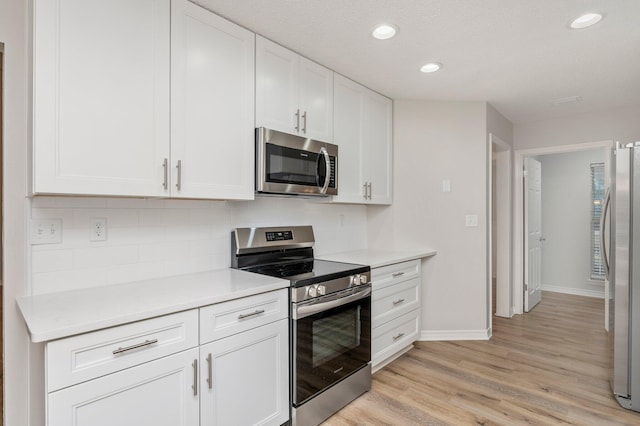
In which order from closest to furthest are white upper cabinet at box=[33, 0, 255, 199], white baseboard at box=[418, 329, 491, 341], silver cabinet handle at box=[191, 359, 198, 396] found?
white upper cabinet at box=[33, 0, 255, 199]
silver cabinet handle at box=[191, 359, 198, 396]
white baseboard at box=[418, 329, 491, 341]

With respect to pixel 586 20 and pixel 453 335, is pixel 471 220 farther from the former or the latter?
pixel 586 20

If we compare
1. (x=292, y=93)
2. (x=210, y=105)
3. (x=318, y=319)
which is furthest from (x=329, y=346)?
(x=292, y=93)

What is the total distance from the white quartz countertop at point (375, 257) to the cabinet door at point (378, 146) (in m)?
0.50

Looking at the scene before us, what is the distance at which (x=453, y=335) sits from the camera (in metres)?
3.37

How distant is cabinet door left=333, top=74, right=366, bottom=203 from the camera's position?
2740 millimetres

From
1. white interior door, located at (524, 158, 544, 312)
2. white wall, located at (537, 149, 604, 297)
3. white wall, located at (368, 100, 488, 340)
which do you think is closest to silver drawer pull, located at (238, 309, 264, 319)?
white wall, located at (368, 100, 488, 340)

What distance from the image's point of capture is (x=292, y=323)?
6.17 feet

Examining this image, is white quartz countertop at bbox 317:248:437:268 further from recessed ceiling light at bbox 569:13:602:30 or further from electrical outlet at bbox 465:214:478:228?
recessed ceiling light at bbox 569:13:602:30

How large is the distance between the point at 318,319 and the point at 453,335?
1988mm

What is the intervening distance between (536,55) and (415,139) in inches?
48.0

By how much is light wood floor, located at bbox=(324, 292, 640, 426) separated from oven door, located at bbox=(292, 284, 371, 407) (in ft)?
0.94

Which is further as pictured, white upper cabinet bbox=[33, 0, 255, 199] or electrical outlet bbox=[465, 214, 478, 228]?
electrical outlet bbox=[465, 214, 478, 228]

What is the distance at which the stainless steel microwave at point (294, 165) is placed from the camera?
2098 mm

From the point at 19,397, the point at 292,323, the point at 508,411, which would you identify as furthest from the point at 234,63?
the point at 508,411
